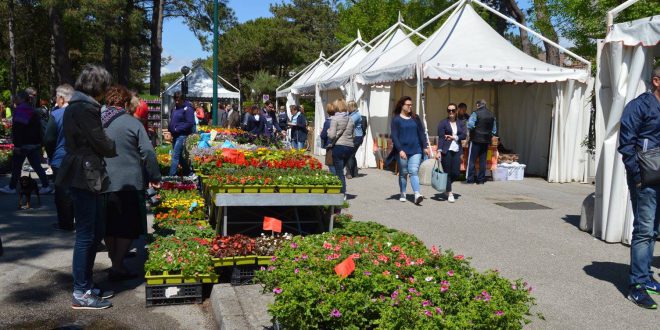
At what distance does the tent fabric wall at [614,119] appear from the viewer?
23.5ft

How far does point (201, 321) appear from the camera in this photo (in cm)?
498

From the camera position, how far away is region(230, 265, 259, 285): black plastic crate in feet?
18.0

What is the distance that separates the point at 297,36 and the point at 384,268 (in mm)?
61528

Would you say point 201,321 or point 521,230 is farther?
point 521,230

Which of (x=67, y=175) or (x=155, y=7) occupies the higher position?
(x=155, y=7)

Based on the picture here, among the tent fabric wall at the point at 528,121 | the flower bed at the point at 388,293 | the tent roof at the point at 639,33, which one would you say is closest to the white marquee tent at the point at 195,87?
the tent fabric wall at the point at 528,121

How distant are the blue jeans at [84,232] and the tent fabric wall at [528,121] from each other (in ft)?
40.4

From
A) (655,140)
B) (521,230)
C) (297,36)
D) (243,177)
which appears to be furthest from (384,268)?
(297,36)

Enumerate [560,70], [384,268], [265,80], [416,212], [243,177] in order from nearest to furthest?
[384,268], [243,177], [416,212], [560,70], [265,80]

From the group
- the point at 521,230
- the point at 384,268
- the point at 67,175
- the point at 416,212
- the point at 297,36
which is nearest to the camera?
the point at 384,268

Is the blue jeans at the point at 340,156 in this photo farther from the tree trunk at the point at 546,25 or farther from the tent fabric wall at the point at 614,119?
the tree trunk at the point at 546,25

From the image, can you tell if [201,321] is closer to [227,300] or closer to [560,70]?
[227,300]

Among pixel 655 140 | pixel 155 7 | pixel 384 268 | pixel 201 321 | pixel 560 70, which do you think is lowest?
pixel 201 321

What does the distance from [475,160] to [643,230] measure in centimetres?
892
